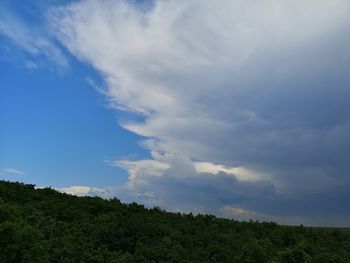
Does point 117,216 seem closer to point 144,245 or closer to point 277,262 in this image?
point 144,245

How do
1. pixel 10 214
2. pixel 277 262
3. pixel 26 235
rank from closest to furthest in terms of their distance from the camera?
pixel 26 235 → pixel 10 214 → pixel 277 262

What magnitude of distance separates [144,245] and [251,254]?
Answer: 1271 cm

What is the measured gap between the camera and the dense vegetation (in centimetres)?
3164

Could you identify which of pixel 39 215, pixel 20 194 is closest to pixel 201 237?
pixel 39 215

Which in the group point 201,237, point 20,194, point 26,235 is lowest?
point 26,235

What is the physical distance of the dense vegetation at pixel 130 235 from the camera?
3164 centimetres

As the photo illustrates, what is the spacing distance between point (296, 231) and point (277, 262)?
26.9m

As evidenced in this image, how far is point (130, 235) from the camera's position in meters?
48.3

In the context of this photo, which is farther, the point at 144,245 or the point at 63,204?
the point at 63,204

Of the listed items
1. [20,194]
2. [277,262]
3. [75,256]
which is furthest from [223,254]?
[20,194]

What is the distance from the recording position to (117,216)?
178 feet

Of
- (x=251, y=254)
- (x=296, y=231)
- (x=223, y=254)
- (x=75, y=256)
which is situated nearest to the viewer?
(x=251, y=254)

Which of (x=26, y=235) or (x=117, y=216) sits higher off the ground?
(x=117, y=216)

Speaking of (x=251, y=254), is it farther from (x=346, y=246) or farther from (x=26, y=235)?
(x=346, y=246)
